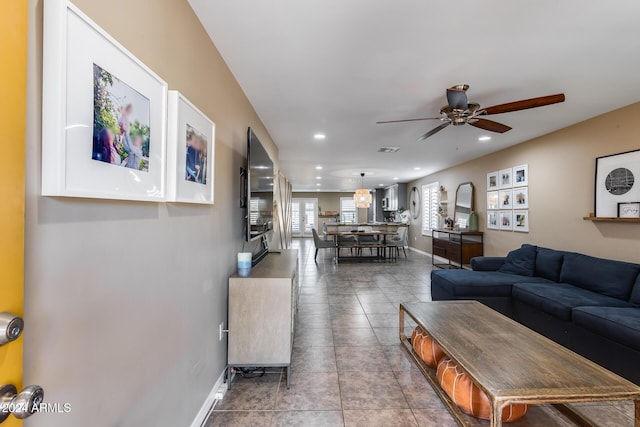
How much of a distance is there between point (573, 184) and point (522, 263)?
1.27 metres

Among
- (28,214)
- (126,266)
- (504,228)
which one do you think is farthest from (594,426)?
(504,228)

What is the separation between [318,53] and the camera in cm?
200

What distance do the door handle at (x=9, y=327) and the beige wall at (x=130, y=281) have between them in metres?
0.16

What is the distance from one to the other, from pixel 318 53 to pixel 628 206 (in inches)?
147

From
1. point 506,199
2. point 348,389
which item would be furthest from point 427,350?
point 506,199

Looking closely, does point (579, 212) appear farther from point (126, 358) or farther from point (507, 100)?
point (126, 358)

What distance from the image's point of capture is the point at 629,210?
300 cm

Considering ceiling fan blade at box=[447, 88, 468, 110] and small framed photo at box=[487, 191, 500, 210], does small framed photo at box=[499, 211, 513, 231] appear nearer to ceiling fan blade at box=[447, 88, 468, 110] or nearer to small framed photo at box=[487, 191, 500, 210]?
small framed photo at box=[487, 191, 500, 210]

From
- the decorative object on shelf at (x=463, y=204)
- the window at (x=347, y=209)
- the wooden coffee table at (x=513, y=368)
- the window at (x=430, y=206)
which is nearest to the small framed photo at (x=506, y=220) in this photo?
the decorative object on shelf at (x=463, y=204)

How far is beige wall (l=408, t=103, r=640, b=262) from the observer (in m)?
3.07

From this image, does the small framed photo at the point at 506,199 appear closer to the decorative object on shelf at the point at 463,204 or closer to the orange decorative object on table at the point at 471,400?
the decorative object on shelf at the point at 463,204

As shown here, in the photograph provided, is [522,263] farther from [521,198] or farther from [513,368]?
[513,368]

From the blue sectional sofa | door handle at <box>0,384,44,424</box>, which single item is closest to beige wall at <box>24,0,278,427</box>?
door handle at <box>0,384,44,424</box>

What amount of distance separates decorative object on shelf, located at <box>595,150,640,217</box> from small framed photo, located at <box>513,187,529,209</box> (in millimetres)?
1160
